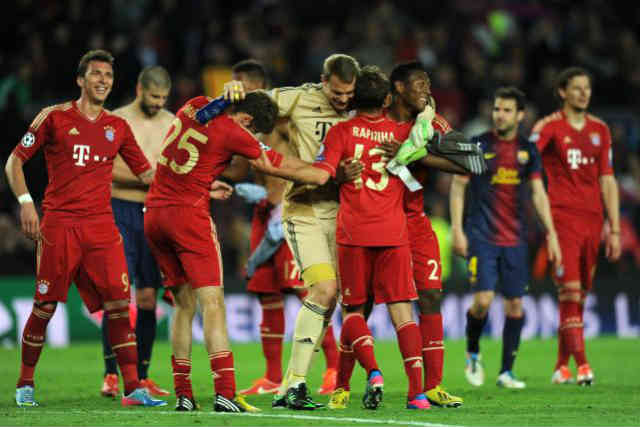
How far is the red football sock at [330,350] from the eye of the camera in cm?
1052

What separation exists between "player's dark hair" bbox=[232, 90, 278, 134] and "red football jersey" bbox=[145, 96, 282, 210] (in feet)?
0.36

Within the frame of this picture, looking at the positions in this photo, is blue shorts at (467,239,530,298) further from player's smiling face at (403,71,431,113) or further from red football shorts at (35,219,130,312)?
red football shorts at (35,219,130,312)

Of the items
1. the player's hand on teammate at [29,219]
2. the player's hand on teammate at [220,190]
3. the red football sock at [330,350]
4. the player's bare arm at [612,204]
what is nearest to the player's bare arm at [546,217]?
the player's bare arm at [612,204]

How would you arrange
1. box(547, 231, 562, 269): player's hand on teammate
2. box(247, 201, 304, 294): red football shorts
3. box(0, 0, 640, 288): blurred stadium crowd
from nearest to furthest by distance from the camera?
box(247, 201, 304, 294): red football shorts → box(547, 231, 562, 269): player's hand on teammate → box(0, 0, 640, 288): blurred stadium crowd

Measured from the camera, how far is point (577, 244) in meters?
11.3

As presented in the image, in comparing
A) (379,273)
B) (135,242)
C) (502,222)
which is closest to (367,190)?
(379,273)

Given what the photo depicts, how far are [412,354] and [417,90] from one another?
1.85 m

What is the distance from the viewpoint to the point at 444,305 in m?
16.5

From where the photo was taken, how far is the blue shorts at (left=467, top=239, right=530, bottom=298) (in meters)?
10.9

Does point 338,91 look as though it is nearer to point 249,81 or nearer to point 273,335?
point 249,81

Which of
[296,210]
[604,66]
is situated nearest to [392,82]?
[296,210]

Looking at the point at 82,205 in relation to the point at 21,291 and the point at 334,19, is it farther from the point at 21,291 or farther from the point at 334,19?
the point at 334,19

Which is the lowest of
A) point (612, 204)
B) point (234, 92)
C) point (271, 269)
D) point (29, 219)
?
point (271, 269)

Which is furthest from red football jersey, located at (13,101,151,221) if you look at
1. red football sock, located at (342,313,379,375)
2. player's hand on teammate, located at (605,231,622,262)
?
player's hand on teammate, located at (605,231,622,262)
